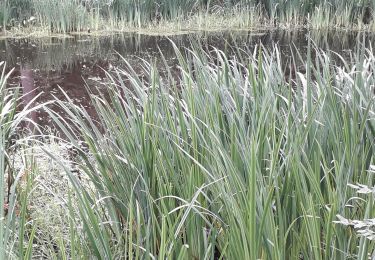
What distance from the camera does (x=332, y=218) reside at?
1.15 metres

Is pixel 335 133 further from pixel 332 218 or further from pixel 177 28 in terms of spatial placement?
pixel 177 28

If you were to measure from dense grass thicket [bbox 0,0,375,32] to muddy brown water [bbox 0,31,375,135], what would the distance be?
35 centimetres

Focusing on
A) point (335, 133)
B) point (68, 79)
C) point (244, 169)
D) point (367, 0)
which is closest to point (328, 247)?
point (244, 169)

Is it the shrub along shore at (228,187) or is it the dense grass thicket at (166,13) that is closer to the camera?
the shrub along shore at (228,187)

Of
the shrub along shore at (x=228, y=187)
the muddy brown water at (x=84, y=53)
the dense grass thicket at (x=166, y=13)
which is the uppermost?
the dense grass thicket at (x=166, y=13)

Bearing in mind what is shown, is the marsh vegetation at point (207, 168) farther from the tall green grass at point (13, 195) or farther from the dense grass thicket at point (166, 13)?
the dense grass thicket at point (166, 13)

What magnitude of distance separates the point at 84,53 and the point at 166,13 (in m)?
2.23

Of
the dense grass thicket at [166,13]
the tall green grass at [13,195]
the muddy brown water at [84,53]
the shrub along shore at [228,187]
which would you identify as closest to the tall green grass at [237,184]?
the shrub along shore at [228,187]

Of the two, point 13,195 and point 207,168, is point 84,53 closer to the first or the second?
point 207,168

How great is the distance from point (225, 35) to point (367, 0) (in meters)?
2.59

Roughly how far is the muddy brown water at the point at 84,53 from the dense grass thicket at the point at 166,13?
0.35 meters

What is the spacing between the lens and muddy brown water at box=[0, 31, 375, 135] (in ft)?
18.2

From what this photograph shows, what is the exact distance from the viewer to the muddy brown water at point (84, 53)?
556 centimetres

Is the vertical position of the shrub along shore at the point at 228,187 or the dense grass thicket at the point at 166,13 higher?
the dense grass thicket at the point at 166,13
